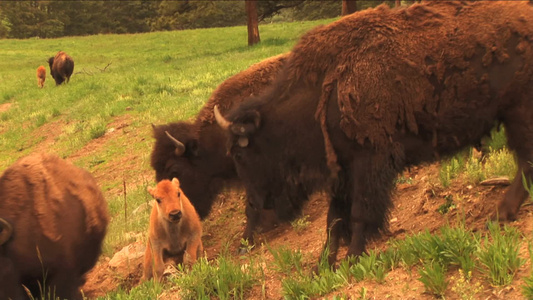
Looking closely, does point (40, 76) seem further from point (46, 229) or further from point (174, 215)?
point (46, 229)

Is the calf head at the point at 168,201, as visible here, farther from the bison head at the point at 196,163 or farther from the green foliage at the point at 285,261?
the green foliage at the point at 285,261

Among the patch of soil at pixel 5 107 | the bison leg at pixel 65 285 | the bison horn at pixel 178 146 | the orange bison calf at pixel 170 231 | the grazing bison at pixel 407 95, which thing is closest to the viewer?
the grazing bison at pixel 407 95

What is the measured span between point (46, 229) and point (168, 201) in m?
1.49

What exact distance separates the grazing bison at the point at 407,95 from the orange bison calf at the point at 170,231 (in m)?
2.14

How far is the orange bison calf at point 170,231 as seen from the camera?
615 cm

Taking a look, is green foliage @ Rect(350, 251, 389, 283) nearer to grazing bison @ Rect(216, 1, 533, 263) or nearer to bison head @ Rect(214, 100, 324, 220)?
grazing bison @ Rect(216, 1, 533, 263)

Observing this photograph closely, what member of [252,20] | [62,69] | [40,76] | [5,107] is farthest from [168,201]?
[252,20]

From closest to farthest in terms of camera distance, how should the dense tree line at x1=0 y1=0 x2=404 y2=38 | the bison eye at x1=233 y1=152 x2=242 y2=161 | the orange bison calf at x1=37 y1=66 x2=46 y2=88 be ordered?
1. the bison eye at x1=233 y1=152 x2=242 y2=161
2. the orange bison calf at x1=37 y1=66 x2=46 y2=88
3. the dense tree line at x1=0 y1=0 x2=404 y2=38

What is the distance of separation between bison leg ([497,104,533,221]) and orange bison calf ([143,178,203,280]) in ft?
10.5

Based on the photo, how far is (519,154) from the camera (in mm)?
4418

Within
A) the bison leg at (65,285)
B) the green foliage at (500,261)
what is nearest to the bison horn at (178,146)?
the bison leg at (65,285)

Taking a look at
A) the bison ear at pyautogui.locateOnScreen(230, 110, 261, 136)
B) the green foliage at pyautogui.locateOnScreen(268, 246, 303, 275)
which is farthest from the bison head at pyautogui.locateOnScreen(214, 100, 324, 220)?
the green foliage at pyautogui.locateOnScreen(268, 246, 303, 275)

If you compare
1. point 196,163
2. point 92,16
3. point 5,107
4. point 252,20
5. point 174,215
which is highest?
point 92,16

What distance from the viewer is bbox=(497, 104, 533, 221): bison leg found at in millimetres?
4305
